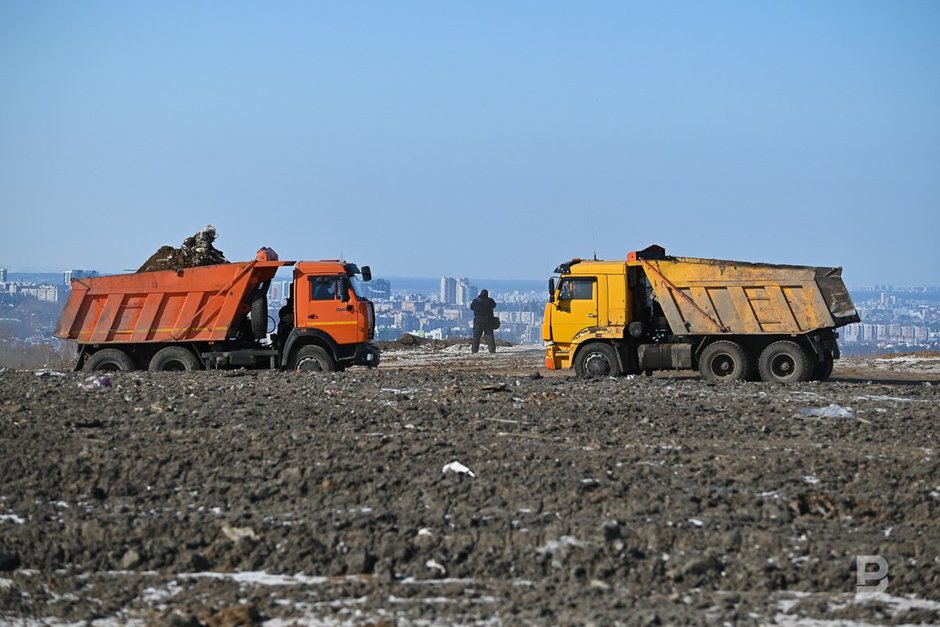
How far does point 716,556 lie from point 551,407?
6.51 m

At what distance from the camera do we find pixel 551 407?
51.0ft

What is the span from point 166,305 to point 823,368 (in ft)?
40.5

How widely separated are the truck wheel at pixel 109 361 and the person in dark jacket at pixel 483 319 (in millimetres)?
13312

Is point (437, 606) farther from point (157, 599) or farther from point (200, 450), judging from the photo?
point (200, 450)

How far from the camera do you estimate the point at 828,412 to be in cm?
1584

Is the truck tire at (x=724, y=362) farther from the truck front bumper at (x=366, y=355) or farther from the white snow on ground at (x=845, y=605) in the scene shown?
the white snow on ground at (x=845, y=605)

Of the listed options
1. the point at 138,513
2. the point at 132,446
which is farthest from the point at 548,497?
the point at 132,446

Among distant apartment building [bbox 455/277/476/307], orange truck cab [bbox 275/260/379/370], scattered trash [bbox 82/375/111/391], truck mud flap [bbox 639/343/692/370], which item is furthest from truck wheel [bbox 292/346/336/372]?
distant apartment building [bbox 455/277/476/307]

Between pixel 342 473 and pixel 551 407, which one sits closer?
pixel 342 473

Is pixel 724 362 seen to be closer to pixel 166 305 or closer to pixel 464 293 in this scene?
pixel 166 305

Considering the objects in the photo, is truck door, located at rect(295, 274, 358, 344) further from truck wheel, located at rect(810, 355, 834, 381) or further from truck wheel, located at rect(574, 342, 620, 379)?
truck wheel, located at rect(810, 355, 834, 381)

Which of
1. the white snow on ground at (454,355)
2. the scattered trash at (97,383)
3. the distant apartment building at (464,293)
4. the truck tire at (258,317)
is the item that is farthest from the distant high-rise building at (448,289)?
the scattered trash at (97,383)

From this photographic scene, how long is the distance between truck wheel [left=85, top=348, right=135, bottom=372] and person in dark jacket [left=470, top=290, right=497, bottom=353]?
13312 mm

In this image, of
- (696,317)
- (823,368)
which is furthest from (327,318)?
(823,368)
